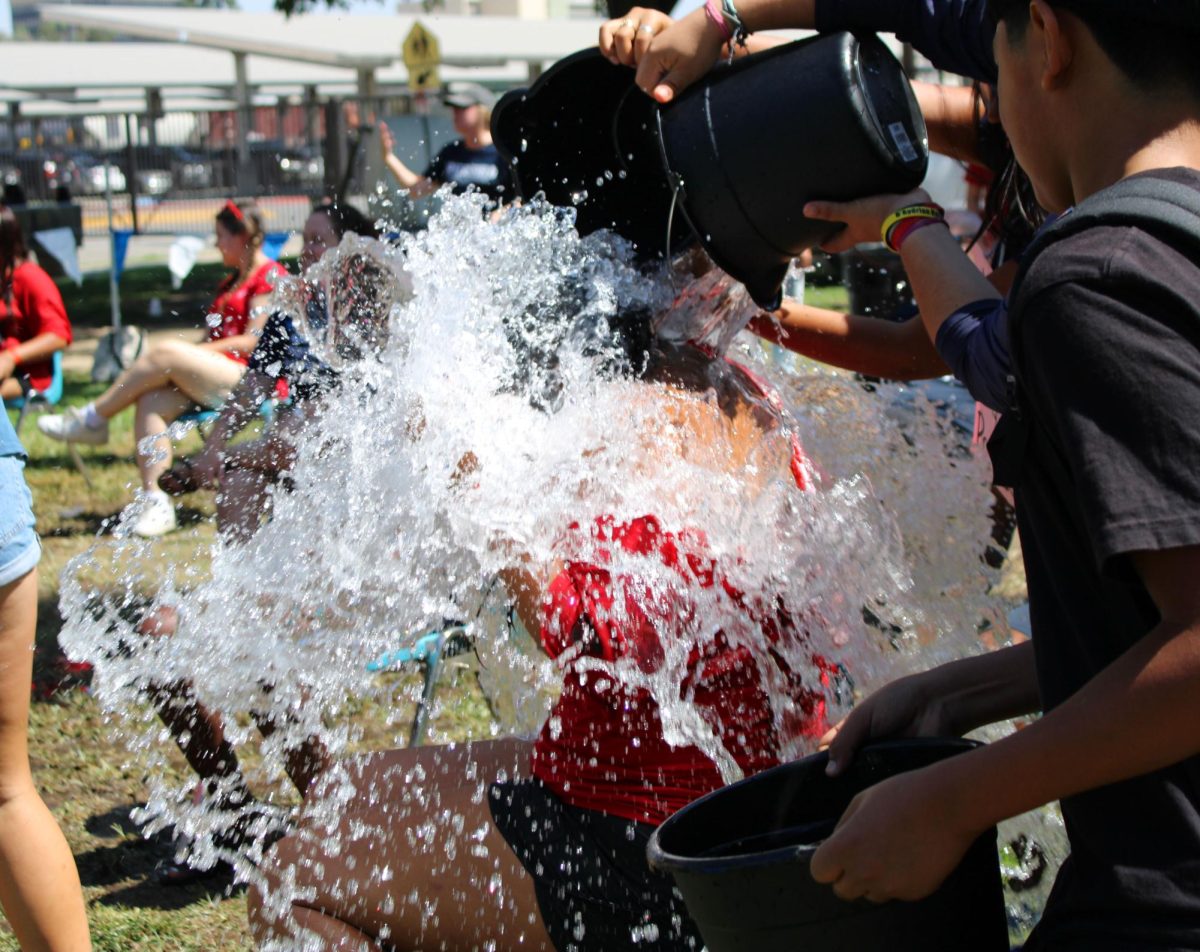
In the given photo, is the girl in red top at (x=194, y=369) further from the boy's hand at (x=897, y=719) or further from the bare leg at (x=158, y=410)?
the boy's hand at (x=897, y=719)

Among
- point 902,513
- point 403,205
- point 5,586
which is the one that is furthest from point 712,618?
point 403,205

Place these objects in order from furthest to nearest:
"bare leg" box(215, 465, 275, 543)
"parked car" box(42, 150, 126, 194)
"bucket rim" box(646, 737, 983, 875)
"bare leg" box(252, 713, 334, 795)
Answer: "parked car" box(42, 150, 126, 194) < "bare leg" box(215, 465, 275, 543) < "bare leg" box(252, 713, 334, 795) < "bucket rim" box(646, 737, 983, 875)

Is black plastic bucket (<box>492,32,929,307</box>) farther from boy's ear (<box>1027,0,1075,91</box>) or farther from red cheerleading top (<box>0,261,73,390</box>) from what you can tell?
red cheerleading top (<box>0,261,73,390</box>)

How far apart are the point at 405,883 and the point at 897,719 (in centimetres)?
80

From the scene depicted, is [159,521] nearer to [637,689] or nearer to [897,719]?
[637,689]

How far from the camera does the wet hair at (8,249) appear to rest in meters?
7.78

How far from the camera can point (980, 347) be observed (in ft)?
4.90

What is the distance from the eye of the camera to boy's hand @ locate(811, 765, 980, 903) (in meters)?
1.17

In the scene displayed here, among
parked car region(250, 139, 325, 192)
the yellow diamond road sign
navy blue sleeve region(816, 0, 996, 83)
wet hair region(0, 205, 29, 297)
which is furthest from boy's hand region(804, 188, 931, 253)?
parked car region(250, 139, 325, 192)

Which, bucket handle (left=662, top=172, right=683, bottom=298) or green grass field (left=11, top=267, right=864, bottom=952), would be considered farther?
green grass field (left=11, top=267, right=864, bottom=952)

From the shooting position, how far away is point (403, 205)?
5.77 metres

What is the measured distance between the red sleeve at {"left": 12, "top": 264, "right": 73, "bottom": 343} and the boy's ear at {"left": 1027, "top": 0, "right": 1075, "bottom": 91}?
25.2ft

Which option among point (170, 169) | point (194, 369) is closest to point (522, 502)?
point (194, 369)

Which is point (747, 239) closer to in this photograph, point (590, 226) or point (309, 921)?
point (590, 226)
